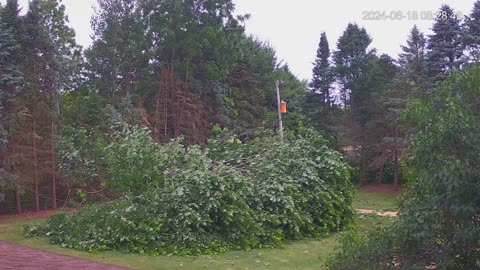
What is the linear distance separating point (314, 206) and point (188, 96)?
14505 mm

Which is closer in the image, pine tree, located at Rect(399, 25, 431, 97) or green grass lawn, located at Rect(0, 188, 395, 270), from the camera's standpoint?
green grass lawn, located at Rect(0, 188, 395, 270)

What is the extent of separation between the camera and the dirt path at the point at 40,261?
8435mm

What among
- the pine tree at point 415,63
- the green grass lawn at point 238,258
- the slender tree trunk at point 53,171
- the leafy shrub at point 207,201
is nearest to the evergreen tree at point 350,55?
the pine tree at point 415,63

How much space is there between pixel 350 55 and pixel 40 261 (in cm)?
2851

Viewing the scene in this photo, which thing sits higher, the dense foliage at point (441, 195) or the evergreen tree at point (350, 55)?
the evergreen tree at point (350, 55)

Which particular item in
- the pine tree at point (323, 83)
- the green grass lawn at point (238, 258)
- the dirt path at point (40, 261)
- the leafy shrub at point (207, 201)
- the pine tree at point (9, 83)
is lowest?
the green grass lawn at point (238, 258)

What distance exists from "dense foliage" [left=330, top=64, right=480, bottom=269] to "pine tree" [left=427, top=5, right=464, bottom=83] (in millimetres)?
16998

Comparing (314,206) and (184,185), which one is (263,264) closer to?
(184,185)

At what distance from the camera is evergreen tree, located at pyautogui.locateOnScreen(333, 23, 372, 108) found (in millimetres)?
33062

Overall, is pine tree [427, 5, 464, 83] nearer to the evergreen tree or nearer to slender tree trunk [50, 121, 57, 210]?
the evergreen tree

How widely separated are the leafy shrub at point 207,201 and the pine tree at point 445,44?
10.2 m

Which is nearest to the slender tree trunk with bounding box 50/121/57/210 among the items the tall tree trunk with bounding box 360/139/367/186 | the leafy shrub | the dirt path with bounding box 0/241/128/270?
the leafy shrub

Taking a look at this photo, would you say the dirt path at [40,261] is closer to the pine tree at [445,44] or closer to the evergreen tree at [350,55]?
the pine tree at [445,44]

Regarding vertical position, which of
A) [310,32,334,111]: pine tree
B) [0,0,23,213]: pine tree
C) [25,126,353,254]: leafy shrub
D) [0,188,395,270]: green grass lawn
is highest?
[310,32,334,111]: pine tree
